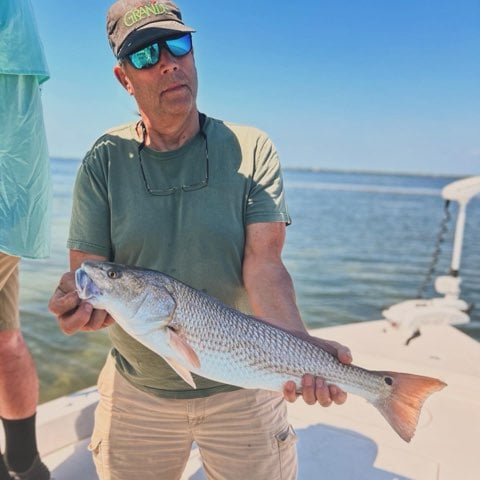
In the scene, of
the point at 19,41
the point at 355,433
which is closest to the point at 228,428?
the point at 355,433

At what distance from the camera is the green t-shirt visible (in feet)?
7.59

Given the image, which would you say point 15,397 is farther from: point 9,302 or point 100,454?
point 100,454

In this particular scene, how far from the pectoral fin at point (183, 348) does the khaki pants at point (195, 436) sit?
17.6 inches

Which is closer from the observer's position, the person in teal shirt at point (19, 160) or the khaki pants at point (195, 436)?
the khaki pants at point (195, 436)

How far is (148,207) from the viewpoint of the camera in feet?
7.60

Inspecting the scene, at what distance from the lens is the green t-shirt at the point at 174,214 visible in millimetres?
2314

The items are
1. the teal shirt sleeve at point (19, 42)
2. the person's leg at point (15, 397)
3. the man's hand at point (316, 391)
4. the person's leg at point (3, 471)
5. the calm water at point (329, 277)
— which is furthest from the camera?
the calm water at point (329, 277)

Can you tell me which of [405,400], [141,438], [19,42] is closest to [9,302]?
[141,438]

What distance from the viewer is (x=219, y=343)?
2066 millimetres

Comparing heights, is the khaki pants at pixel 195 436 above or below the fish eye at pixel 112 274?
below

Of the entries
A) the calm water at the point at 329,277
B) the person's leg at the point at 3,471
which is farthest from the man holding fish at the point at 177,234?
the calm water at the point at 329,277

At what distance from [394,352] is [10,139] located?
13.1ft

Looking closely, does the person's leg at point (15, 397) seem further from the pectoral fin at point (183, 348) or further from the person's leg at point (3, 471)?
the pectoral fin at point (183, 348)

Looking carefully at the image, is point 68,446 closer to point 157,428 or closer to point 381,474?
point 157,428
